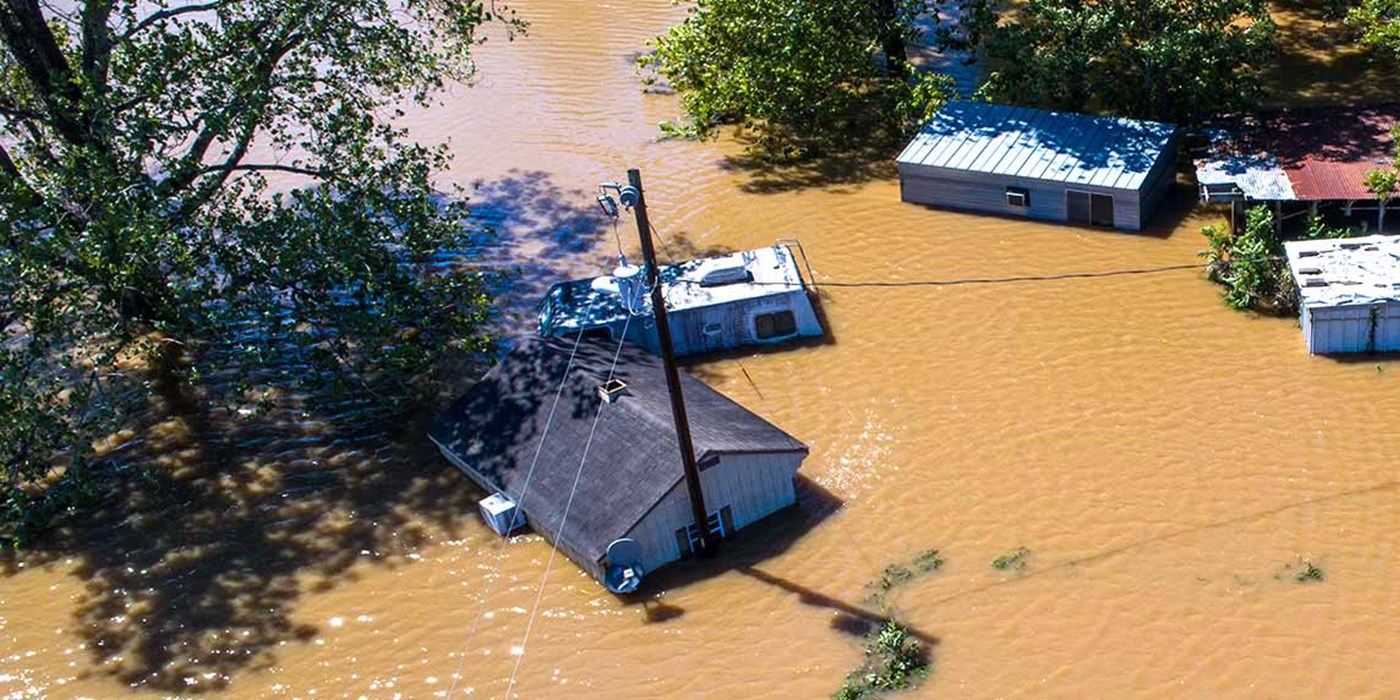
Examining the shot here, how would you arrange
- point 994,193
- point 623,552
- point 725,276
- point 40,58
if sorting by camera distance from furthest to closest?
point 994,193
point 725,276
point 40,58
point 623,552

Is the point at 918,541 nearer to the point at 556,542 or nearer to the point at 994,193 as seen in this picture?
the point at 556,542

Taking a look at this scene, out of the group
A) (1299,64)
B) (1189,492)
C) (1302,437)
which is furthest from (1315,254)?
(1299,64)

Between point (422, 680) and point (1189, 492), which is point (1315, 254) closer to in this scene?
point (1189, 492)

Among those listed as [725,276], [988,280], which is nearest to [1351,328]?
[988,280]

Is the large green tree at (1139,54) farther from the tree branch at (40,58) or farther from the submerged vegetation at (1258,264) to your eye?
the tree branch at (40,58)

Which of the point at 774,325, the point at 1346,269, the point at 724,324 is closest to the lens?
the point at 1346,269

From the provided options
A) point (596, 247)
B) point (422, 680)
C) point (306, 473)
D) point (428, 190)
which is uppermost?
point (428, 190)

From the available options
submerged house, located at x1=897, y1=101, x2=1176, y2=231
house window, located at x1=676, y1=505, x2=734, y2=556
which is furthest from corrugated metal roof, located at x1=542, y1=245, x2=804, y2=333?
house window, located at x1=676, y1=505, x2=734, y2=556
